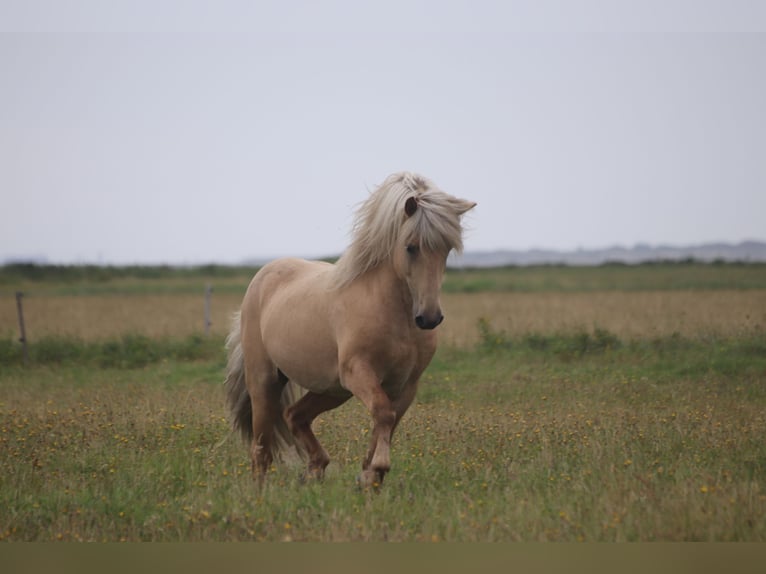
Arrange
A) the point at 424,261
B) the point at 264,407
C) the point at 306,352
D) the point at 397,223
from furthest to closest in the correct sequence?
the point at 264,407, the point at 306,352, the point at 397,223, the point at 424,261

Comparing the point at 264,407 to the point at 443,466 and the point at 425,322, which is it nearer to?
the point at 443,466

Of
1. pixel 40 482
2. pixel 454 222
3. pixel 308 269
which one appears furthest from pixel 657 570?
pixel 40 482

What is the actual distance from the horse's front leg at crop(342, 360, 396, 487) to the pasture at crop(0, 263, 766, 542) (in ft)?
0.58

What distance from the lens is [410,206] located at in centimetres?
574

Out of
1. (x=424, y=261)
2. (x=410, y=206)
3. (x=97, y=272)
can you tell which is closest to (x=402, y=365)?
(x=424, y=261)

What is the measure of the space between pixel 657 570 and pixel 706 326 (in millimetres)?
14149

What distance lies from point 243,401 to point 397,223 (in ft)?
9.42

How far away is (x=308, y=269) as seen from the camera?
756 cm

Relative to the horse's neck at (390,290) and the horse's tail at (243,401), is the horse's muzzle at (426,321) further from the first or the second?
the horse's tail at (243,401)

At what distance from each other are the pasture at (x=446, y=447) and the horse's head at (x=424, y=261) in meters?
1.31

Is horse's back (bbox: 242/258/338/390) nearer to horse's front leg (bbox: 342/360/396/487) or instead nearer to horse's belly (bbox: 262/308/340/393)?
horse's belly (bbox: 262/308/340/393)

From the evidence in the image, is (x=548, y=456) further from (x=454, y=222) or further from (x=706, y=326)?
(x=706, y=326)

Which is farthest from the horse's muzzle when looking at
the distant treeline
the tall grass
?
the distant treeline

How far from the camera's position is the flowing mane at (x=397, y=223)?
566 centimetres
